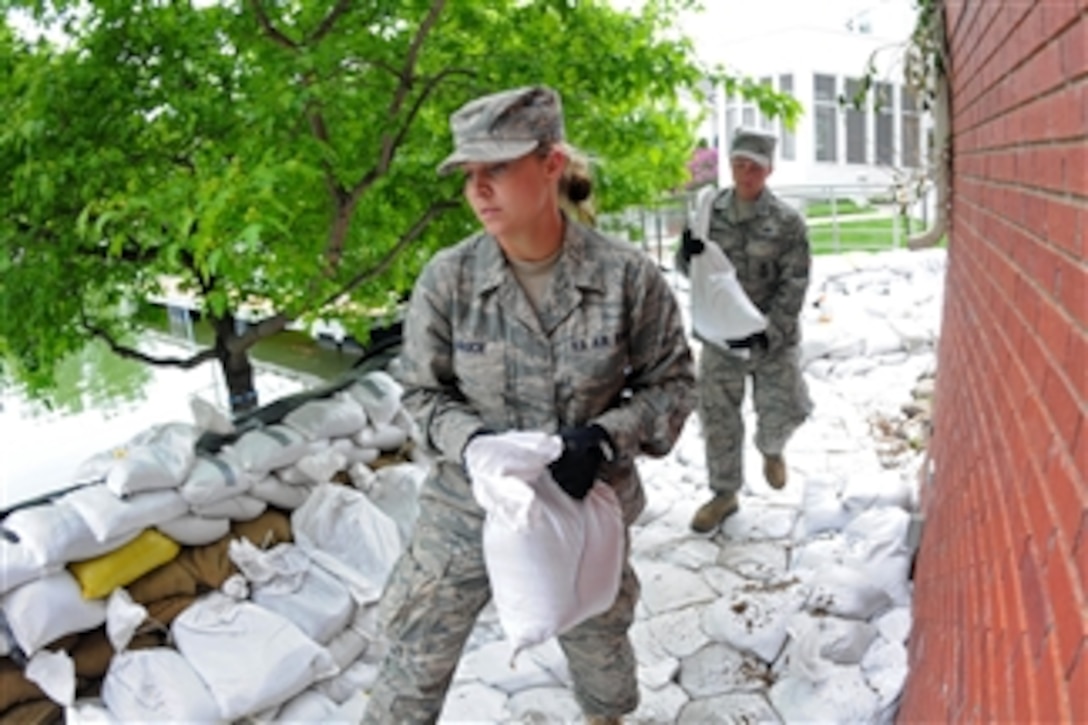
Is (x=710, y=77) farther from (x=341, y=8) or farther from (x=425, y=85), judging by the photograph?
(x=341, y=8)

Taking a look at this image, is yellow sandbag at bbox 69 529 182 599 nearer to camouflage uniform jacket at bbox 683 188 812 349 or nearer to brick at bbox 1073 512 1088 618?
camouflage uniform jacket at bbox 683 188 812 349

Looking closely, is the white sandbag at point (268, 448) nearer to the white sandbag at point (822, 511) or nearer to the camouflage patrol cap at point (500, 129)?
the camouflage patrol cap at point (500, 129)

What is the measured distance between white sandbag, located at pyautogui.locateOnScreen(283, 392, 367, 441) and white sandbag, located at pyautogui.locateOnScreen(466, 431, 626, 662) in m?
1.77

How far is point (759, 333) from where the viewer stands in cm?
388

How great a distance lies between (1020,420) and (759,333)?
2.44 metres

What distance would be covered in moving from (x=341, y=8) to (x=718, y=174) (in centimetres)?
1684

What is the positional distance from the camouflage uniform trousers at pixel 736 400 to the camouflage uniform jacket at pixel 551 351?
1.85m

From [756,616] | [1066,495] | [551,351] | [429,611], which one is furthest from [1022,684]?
[756,616]

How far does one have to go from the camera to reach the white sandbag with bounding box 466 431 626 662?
1891 mm

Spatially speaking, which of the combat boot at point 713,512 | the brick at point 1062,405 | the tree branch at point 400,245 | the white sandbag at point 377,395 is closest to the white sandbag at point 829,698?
the combat boot at point 713,512

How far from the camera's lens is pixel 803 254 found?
3943mm

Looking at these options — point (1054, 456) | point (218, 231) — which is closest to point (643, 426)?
point (1054, 456)

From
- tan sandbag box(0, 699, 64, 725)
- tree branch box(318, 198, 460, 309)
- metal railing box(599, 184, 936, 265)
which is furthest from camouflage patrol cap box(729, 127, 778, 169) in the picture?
metal railing box(599, 184, 936, 265)

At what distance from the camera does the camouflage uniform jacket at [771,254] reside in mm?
3908
